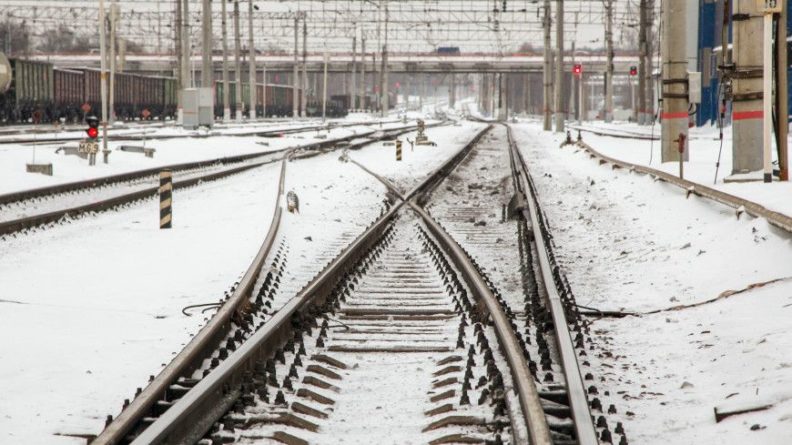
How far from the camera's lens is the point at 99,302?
31.3ft

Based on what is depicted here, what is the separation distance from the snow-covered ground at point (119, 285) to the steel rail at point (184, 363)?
276 mm

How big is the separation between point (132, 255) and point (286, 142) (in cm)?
3185

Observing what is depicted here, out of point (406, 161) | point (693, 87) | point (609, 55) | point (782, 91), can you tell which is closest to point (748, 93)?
point (782, 91)

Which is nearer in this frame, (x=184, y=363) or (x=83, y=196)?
(x=184, y=363)

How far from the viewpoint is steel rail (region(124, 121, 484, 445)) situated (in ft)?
17.0

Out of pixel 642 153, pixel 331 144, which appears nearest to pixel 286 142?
pixel 331 144

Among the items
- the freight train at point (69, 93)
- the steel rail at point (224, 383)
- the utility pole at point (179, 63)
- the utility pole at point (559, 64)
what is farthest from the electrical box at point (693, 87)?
the utility pole at point (559, 64)

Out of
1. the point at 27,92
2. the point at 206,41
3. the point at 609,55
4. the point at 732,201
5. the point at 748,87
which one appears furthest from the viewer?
the point at 609,55

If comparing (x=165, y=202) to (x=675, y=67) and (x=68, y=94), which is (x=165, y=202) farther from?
(x=68, y=94)

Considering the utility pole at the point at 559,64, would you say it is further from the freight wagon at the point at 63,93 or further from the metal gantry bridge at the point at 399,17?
the metal gantry bridge at the point at 399,17

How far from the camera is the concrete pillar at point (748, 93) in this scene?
1655 centimetres

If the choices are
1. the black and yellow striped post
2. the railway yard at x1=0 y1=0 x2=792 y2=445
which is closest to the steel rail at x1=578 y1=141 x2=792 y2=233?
the railway yard at x1=0 y1=0 x2=792 y2=445

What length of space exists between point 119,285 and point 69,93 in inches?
1995

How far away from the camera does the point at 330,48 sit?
385 feet
